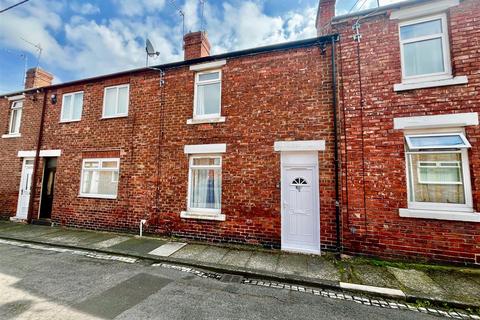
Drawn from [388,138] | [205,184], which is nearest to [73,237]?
[205,184]

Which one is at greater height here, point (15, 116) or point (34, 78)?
point (34, 78)

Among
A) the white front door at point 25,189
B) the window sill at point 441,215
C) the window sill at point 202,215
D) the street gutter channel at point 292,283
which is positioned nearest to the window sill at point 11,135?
the white front door at point 25,189

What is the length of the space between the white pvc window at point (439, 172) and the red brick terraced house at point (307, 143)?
25 millimetres

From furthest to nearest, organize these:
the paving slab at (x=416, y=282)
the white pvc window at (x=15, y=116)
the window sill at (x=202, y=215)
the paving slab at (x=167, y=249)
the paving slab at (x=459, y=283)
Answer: the white pvc window at (x=15, y=116) < the window sill at (x=202, y=215) < the paving slab at (x=167, y=249) < the paving slab at (x=416, y=282) < the paving slab at (x=459, y=283)

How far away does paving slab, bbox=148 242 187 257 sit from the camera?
231 inches

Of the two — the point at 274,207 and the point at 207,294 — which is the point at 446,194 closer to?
the point at 274,207

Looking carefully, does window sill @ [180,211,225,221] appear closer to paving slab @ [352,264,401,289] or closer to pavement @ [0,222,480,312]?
pavement @ [0,222,480,312]

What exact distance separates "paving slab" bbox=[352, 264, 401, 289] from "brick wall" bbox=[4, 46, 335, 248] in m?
0.98

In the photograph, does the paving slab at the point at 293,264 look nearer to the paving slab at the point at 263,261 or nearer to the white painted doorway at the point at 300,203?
the paving slab at the point at 263,261

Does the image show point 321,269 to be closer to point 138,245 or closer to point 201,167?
point 201,167

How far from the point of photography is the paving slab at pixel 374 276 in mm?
4246

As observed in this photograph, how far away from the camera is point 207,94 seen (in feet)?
25.1

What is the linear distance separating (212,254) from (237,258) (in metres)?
0.72

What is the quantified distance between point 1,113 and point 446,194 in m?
18.0
